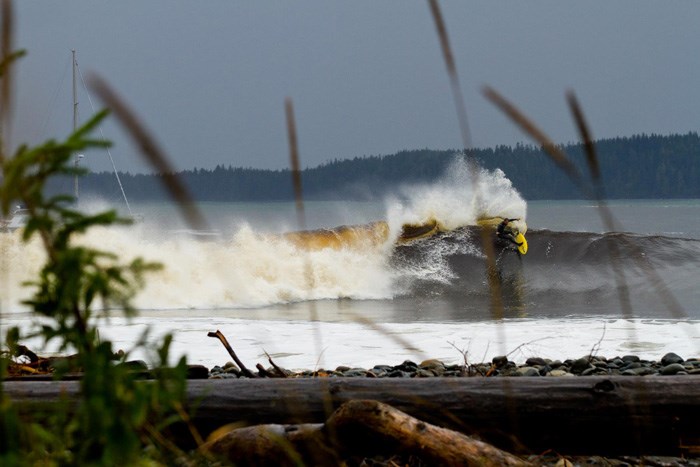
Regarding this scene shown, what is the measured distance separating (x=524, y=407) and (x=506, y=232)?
56.4 ft

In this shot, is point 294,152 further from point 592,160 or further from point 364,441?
point 364,441

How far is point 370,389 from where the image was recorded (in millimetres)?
2814

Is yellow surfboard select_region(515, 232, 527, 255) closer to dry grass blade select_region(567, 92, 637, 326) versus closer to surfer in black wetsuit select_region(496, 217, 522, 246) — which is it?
surfer in black wetsuit select_region(496, 217, 522, 246)

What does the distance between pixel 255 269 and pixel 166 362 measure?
54.9 ft

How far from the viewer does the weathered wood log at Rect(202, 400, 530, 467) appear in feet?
7.01

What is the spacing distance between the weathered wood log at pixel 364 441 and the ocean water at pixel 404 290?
11.9 ft

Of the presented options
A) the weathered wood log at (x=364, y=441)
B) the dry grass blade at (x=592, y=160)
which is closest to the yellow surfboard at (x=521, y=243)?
the weathered wood log at (x=364, y=441)

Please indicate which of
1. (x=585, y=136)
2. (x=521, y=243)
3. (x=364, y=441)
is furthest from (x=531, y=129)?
(x=521, y=243)

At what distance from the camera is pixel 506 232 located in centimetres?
1966

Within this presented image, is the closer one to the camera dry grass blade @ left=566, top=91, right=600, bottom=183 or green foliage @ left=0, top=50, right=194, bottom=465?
green foliage @ left=0, top=50, right=194, bottom=465

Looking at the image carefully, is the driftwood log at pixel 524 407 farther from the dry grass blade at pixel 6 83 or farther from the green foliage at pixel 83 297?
the green foliage at pixel 83 297

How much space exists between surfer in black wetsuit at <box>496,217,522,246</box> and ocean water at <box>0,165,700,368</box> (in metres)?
0.48

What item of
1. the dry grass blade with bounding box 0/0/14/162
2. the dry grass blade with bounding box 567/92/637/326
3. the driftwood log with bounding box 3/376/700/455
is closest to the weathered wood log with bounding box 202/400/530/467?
the driftwood log with bounding box 3/376/700/455

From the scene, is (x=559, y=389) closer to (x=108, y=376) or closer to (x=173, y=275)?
(x=108, y=376)
